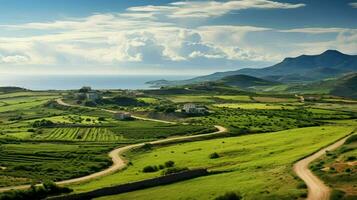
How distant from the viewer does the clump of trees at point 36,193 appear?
6562 centimetres

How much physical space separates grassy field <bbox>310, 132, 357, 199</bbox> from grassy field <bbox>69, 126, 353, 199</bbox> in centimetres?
383

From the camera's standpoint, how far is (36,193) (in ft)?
223

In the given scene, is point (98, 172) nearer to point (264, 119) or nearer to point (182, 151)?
point (182, 151)

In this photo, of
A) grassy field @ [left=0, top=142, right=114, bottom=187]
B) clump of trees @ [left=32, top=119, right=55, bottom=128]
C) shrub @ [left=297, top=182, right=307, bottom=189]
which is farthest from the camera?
clump of trees @ [left=32, top=119, right=55, bottom=128]

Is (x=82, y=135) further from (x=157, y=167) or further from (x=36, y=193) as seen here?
(x=36, y=193)

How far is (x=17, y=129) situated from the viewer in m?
169

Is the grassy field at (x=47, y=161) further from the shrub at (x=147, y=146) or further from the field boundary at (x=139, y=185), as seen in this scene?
the field boundary at (x=139, y=185)

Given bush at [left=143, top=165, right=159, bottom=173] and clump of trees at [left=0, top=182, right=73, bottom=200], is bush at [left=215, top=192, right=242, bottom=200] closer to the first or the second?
clump of trees at [left=0, top=182, right=73, bottom=200]

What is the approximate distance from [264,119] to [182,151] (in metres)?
74.1

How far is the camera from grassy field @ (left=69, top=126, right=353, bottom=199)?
5956cm

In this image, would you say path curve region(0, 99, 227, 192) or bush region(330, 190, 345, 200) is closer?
bush region(330, 190, 345, 200)

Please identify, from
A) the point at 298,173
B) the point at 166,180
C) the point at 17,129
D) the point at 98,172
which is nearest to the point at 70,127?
the point at 17,129

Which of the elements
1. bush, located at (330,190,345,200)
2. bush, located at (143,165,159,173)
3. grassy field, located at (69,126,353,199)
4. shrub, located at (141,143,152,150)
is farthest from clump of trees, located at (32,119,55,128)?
bush, located at (330,190,345,200)

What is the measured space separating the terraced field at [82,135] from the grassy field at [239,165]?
87.6 ft
